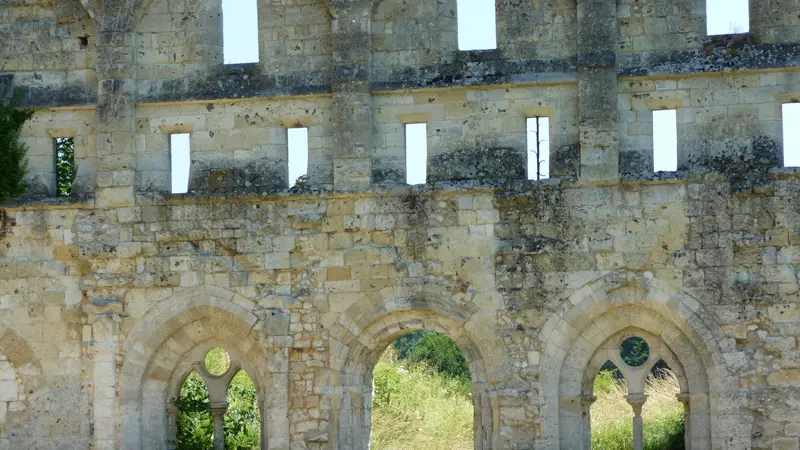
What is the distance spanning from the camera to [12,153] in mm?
20859

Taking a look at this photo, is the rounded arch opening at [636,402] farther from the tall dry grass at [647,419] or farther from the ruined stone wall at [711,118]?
the ruined stone wall at [711,118]

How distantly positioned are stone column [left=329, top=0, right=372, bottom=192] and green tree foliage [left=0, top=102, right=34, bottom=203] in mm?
4259

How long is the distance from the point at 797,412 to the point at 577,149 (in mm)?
4267

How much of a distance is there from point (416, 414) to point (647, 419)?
4213 millimetres

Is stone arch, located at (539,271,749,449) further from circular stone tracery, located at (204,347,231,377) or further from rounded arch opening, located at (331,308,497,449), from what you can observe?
circular stone tracery, located at (204,347,231,377)

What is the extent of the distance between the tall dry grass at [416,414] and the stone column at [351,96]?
6807 mm

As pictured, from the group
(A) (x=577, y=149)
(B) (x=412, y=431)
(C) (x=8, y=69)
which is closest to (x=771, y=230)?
(A) (x=577, y=149)

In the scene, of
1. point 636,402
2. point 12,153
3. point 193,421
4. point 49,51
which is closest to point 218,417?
point 193,421

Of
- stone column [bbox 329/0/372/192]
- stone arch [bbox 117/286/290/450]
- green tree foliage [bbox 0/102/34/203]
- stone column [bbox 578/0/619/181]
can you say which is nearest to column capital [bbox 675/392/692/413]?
stone column [bbox 578/0/619/181]

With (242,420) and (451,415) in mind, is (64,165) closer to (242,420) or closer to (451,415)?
(242,420)

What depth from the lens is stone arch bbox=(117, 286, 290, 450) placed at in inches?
796

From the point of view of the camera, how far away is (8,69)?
69.9 feet

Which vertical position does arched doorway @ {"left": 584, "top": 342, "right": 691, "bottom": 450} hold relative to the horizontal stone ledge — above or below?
below

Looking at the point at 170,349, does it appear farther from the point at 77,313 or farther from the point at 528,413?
the point at 528,413
